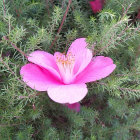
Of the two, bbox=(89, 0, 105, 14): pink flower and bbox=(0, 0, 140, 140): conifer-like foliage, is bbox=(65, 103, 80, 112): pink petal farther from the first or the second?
bbox=(89, 0, 105, 14): pink flower

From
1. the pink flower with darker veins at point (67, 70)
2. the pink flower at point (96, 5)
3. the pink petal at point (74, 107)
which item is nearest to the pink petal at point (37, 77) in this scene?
the pink flower with darker veins at point (67, 70)

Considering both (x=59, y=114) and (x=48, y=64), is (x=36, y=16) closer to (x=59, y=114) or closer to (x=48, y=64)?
(x=48, y=64)

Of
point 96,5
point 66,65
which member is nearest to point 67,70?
point 66,65

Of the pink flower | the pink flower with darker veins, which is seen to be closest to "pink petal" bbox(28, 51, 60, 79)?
the pink flower with darker veins

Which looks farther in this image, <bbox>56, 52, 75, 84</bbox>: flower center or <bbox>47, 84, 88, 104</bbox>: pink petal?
<bbox>56, 52, 75, 84</bbox>: flower center

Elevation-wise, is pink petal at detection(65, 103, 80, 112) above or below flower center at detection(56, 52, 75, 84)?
below

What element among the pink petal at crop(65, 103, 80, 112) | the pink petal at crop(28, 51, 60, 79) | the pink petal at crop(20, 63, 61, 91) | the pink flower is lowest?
the pink petal at crop(65, 103, 80, 112)

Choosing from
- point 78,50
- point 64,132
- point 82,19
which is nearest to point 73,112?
point 64,132
